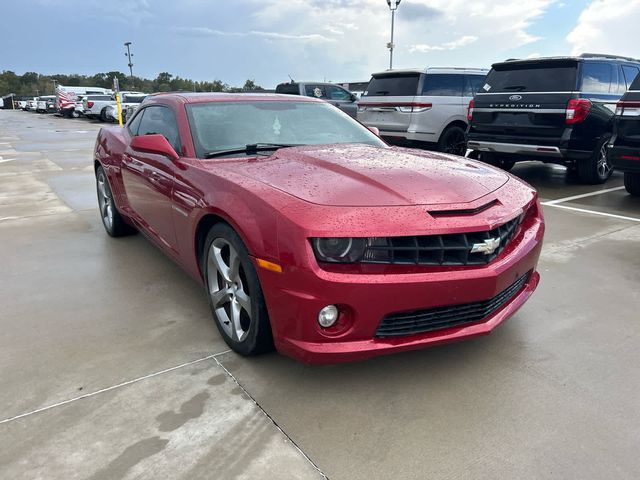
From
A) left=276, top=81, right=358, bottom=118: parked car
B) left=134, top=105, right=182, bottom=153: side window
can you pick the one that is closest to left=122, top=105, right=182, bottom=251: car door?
left=134, top=105, right=182, bottom=153: side window

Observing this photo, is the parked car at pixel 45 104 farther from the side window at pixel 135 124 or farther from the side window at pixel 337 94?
the side window at pixel 135 124

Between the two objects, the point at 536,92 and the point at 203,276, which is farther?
the point at 536,92

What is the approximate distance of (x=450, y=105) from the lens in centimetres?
901

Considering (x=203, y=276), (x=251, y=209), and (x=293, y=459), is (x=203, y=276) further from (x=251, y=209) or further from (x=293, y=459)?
(x=293, y=459)

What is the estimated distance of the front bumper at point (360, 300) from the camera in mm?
2139

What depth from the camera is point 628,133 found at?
568 centimetres

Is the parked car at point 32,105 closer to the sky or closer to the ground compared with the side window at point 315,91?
closer to the sky

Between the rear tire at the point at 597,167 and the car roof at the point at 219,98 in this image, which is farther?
the rear tire at the point at 597,167

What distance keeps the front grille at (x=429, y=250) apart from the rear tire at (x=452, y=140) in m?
7.15

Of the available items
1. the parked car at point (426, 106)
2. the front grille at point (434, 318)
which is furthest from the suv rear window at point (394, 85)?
the front grille at point (434, 318)

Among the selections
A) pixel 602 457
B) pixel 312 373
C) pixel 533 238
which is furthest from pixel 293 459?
pixel 533 238

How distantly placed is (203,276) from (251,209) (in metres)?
0.83

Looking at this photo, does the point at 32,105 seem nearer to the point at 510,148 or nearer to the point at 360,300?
the point at 510,148

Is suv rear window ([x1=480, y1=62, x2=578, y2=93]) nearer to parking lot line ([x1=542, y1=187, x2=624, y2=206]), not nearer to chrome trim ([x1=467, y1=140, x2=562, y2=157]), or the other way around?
chrome trim ([x1=467, y1=140, x2=562, y2=157])
